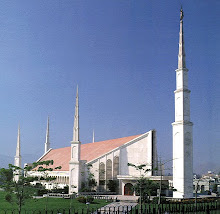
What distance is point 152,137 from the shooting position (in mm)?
52375

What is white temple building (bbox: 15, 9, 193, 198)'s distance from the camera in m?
42.8

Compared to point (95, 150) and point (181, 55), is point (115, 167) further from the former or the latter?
point (181, 55)

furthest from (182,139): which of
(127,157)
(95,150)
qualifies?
(95,150)

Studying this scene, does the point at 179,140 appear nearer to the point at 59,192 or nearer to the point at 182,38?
the point at 182,38

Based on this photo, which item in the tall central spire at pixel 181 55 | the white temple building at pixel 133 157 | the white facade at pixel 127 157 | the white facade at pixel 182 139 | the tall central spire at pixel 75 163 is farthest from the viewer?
the white facade at pixel 127 157

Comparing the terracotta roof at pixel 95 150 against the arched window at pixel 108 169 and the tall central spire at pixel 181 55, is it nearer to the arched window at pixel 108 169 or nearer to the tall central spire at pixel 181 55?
the arched window at pixel 108 169

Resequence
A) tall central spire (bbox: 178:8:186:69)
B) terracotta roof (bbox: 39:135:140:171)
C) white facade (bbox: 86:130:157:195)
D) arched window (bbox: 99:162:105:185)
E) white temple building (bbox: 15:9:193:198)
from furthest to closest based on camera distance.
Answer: terracotta roof (bbox: 39:135:140:171), arched window (bbox: 99:162:105:185), white facade (bbox: 86:130:157:195), tall central spire (bbox: 178:8:186:69), white temple building (bbox: 15:9:193:198)

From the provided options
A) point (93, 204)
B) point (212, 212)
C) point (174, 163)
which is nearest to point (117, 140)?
point (174, 163)

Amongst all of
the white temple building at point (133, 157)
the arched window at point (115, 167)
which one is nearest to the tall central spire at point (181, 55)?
the white temple building at point (133, 157)

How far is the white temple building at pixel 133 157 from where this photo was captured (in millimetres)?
42750

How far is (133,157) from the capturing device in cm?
5228

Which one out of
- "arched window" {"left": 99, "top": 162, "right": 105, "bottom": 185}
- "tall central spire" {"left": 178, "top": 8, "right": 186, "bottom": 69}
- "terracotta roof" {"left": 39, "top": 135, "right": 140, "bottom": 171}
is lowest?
"arched window" {"left": 99, "top": 162, "right": 105, "bottom": 185}

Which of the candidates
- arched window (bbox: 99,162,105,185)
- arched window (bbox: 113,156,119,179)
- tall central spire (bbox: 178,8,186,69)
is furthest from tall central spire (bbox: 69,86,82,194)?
tall central spire (bbox: 178,8,186,69)

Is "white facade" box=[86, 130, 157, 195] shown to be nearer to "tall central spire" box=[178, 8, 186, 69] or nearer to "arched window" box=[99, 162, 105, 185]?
"arched window" box=[99, 162, 105, 185]
